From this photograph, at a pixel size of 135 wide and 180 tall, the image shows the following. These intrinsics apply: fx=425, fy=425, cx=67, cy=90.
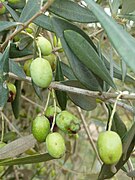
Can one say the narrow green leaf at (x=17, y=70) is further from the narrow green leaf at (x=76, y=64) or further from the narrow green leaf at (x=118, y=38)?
the narrow green leaf at (x=118, y=38)

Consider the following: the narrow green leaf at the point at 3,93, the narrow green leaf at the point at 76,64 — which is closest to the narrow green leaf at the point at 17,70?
the narrow green leaf at the point at 3,93

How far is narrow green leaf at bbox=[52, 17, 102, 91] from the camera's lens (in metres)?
0.78

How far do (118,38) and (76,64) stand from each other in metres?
Result: 0.22

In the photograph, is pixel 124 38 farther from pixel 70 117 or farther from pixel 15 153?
pixel 15 153

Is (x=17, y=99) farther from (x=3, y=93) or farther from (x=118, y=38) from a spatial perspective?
(x=118, y=38)

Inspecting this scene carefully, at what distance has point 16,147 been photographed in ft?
3.18

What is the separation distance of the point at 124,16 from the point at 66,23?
124 mm

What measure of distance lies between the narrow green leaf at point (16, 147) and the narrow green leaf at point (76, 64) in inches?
8.6

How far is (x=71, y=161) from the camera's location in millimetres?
2398

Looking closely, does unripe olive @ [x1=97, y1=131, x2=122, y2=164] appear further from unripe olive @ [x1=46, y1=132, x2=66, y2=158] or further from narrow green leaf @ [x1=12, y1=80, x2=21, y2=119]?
narrow green leaf @ [x1=12, y1=80, x2=21, y2=119]

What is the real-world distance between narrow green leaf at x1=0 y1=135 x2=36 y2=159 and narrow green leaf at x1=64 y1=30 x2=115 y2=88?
27 centimetres

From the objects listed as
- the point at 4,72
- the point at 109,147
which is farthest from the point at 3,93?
the point at 109,147

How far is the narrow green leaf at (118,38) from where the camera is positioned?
56 centimetres

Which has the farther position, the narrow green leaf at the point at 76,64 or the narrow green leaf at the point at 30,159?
the narrow green leaf at the point at 30,159
